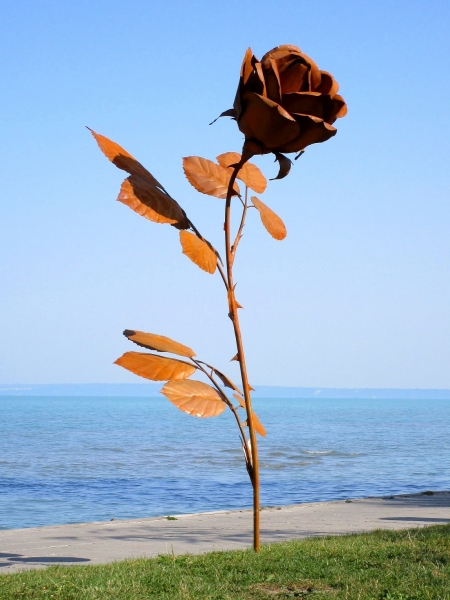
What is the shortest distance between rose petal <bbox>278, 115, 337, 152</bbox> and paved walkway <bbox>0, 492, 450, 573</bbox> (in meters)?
4.52

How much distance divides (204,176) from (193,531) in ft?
21.9

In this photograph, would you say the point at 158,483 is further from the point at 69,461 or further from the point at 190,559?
the point at 190,559

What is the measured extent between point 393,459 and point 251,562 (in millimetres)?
35524

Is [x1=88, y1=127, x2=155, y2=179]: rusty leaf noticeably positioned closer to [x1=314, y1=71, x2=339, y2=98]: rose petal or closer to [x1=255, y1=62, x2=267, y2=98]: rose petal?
[x1=255, y1=62, x2=267, y2=98]: rose petal

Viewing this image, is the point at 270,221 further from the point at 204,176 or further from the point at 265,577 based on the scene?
the point at 265,577

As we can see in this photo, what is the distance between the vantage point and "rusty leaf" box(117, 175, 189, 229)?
16.2 feet

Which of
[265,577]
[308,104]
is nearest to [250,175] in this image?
[308,104]

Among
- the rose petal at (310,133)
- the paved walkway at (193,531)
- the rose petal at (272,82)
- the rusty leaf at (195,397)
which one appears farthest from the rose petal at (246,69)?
the paved walkway at (193,531)

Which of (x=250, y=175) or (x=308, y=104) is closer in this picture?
(x=308, y=104)

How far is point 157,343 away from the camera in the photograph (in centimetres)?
500

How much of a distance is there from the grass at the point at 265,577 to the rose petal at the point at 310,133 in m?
2.61

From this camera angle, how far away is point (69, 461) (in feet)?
119

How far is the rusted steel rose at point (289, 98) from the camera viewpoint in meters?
4.50

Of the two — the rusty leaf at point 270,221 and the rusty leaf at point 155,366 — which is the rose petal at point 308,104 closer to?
the rusty leaf at point 270,221
